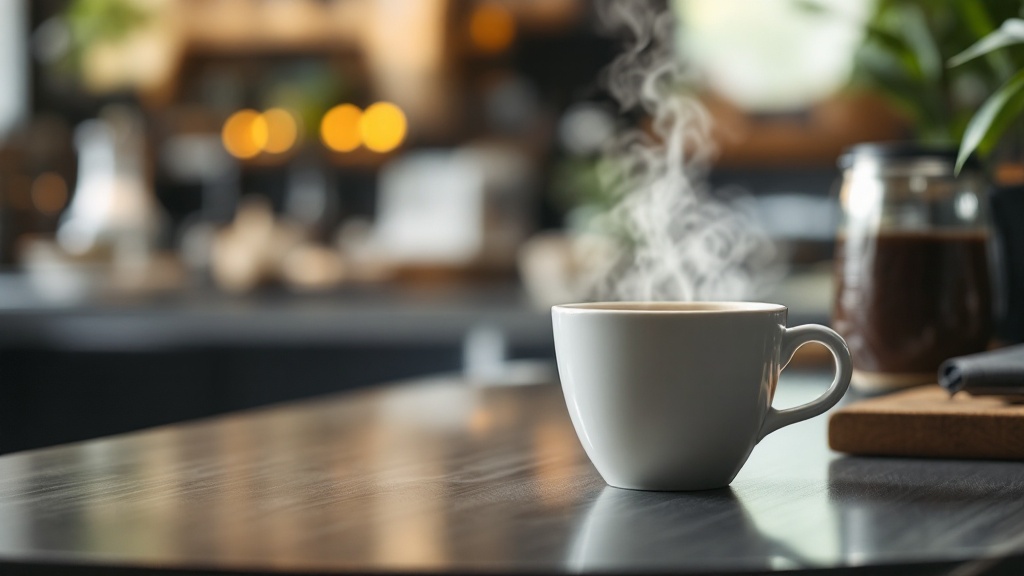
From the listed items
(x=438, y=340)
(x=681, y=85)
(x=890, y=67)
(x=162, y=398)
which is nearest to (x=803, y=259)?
(x=681, y=85)

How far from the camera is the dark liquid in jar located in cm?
→ 94

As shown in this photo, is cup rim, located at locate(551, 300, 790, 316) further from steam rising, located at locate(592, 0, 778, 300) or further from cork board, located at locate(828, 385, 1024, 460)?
steam rising, located at locate(592, 0, 778, 300)

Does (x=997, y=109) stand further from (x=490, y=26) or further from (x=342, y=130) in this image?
(x=342, y=130)

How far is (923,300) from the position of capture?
94 centimetres

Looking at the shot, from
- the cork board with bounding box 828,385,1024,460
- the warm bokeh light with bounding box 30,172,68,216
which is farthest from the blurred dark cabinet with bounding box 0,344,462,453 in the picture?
the cork board with bounding box 828,385,1024,460

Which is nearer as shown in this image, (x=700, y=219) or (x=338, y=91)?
(x=700, y=219)

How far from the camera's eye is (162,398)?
2.89 meters

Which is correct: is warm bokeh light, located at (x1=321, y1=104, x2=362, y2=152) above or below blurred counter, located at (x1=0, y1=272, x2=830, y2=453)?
above

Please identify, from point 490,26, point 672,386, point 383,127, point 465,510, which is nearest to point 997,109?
point 672,386

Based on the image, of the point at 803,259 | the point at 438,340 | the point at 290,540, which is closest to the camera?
the point at 290,540

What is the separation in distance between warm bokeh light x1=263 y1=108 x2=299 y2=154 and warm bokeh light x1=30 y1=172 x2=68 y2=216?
85 cm

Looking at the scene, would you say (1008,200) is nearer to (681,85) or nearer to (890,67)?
(890,67)

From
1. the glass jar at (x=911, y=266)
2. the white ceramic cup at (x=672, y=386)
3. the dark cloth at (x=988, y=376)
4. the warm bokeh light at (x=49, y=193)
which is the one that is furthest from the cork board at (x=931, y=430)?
the warm bokeh light at (x=49, y=193)

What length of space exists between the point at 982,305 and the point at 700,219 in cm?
286
